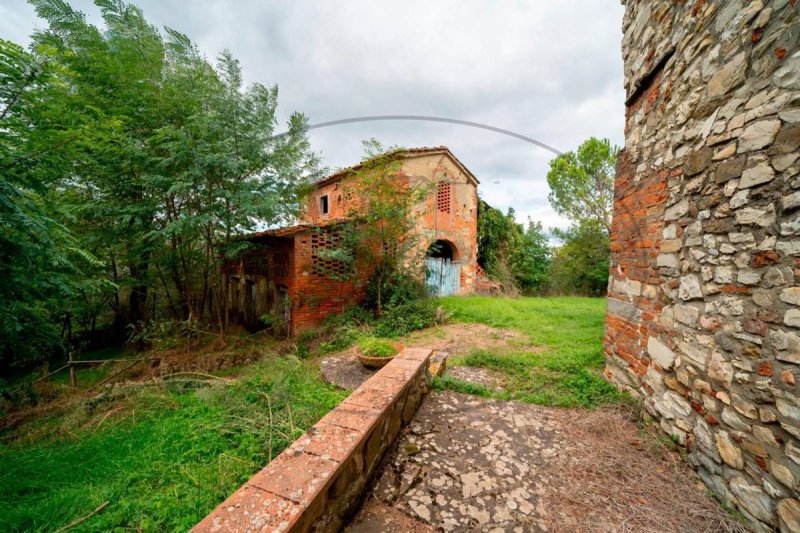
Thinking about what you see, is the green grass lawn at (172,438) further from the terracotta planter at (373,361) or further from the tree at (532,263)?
the tree at (532,263)

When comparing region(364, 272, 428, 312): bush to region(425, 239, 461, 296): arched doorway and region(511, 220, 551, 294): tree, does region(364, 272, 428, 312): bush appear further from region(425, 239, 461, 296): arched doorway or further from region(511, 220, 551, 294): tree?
region(511, 220, 551, 294): tree

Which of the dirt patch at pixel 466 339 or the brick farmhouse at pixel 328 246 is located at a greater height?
the brick farmhouse at pixel 328 246

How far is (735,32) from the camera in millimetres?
1828

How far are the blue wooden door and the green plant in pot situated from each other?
7025 millimetres

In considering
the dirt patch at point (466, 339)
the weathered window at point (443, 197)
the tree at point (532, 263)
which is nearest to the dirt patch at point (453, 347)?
the dirt patch at point (466, 339)

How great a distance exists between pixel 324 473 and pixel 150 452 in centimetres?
164

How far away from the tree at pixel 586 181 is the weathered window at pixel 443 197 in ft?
17.5

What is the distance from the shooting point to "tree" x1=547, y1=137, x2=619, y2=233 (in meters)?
12.0

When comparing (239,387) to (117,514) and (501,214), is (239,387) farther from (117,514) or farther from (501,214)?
(501,214)

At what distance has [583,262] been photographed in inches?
534

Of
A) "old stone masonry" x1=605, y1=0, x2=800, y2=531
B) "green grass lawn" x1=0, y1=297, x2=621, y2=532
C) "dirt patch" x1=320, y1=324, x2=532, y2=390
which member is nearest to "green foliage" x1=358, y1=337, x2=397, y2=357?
"dirt patch" x1=320, y1=324, x2=532, y2=390

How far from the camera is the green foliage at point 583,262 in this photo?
508 inches

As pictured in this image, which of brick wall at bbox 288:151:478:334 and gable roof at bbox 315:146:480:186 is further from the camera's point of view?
gable roof at bbox 315:146:480:186

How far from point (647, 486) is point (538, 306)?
713cm
